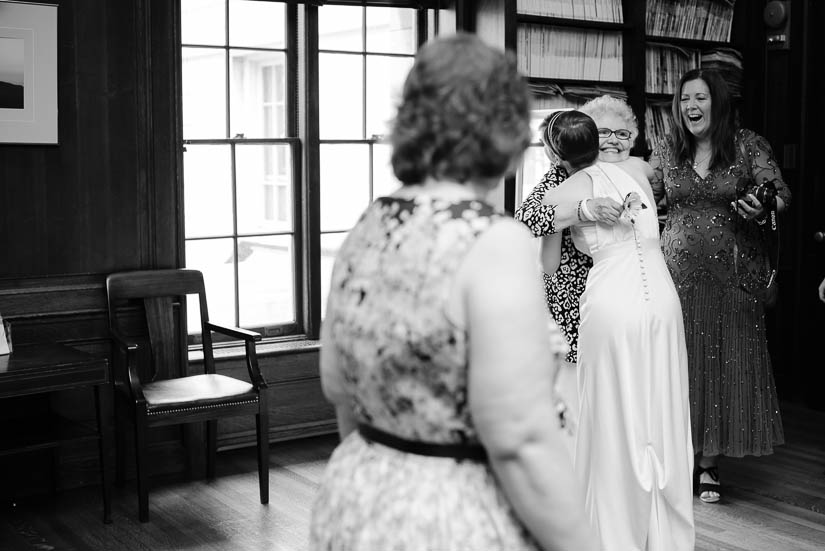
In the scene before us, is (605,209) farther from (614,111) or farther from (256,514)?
(256,514)

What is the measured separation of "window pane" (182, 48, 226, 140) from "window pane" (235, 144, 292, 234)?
0.18 m

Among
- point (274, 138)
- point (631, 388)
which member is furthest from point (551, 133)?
point (274, 138)

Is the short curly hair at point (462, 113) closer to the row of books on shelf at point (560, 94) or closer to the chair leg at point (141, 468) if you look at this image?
the chair leg at point (141, 468)

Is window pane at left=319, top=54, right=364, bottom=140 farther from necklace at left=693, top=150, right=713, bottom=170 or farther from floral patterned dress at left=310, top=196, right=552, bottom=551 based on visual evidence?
floral patterned dress at left=310, top=196, right=552, bottom=551

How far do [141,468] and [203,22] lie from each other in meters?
2.14

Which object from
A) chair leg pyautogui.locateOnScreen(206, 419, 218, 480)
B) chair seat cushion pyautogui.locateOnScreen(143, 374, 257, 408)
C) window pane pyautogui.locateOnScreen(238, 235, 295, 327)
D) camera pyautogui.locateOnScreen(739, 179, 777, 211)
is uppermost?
camera pyautogui.locateOnScreen(739, 179, 777, 211)

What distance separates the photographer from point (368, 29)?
5.20 meters

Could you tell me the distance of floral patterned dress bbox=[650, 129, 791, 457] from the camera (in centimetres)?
415

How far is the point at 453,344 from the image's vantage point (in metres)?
1.29

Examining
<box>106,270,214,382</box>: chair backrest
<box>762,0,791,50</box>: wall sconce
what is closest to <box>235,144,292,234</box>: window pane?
<box>106,270,214,382</box>: chair backrest

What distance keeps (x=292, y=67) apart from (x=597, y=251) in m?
2.39

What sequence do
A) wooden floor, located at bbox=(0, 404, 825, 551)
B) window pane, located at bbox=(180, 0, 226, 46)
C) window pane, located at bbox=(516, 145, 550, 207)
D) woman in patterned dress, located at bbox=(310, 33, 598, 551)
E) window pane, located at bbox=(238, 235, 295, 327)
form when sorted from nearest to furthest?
woman in patterned dress, located at bbox=(310, 33, 598, 551)
wooden floor, located at bbox=(0, 404, 825, 551)
window pane, located at bbox=(180, 0, 226, 46)
window pane, located at bbox=(238, 235, 295, 327)
window pane, located at bbox=(516, 145, 550, 207)

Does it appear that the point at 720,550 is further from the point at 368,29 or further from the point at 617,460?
the point at 368,29

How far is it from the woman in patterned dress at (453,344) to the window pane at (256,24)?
12.0ft
